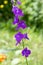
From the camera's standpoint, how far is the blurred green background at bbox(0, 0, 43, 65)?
12.7ft

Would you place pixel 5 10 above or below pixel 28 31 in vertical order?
above

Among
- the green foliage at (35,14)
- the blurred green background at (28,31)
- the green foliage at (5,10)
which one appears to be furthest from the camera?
the green foliage at (5,10)

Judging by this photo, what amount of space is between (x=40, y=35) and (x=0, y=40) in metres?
0.63

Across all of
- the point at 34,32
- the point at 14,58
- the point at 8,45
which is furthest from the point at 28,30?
the point at 14,58

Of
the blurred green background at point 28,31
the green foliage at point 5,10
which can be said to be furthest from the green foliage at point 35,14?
the green foliage at point 5,10

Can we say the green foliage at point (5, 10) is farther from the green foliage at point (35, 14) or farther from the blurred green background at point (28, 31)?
the green foliage at point (35, 14)

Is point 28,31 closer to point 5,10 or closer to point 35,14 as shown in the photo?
point 35,14

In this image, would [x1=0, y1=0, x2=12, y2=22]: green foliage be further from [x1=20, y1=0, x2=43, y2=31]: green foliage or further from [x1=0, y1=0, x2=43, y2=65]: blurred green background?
[x1=20, y1=0, x2=43, y2=31]: green foliage

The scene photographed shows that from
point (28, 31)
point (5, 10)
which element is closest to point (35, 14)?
point (28, 31)

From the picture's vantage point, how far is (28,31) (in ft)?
14.8

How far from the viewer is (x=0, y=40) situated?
4441mm

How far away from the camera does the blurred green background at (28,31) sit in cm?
388

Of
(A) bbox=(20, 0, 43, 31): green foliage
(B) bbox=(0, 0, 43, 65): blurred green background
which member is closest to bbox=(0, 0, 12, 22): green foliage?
(B) bbox=(0, 0, 43, 65): blurred green background

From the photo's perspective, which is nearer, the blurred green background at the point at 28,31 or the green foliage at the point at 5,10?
the blurred green background at the point at 28,31
